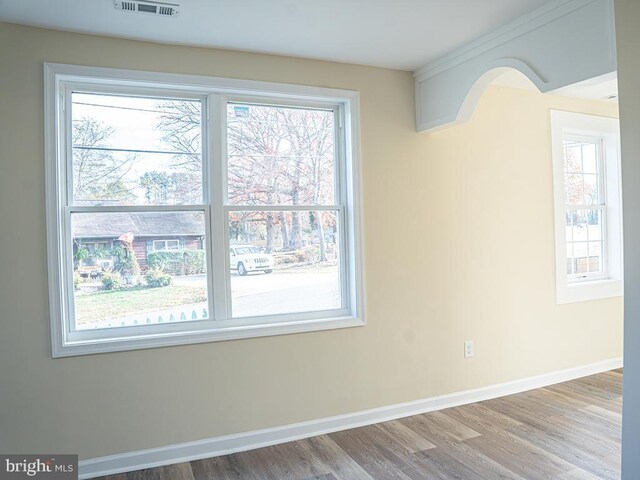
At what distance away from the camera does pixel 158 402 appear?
2.78 meters

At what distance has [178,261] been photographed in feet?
9.66

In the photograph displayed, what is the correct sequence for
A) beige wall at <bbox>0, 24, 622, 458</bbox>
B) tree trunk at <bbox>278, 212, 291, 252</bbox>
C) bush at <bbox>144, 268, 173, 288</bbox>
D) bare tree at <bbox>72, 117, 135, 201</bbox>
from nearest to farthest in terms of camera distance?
beige wall at <bbox>0, 24, 622, 458</bbox> → bare tree at <bbox>72, 117, 135, 201</bbox> → bush at <bbox>144, 268, 173, 288</bbox> → tree trunk at <bbox>278, 212, 291, 252</bbox>

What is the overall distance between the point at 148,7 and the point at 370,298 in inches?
88.5

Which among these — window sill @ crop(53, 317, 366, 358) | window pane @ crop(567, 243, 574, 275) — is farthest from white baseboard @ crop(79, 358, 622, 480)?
window pane @ crop(567, 243, 574, 275)

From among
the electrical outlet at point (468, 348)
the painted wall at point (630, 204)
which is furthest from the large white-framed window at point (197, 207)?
the painted wall at point (630, 204)

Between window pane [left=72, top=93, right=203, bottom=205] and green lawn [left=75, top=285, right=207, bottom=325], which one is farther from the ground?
window pane [left=72, top=93, right=203, bottom=205]

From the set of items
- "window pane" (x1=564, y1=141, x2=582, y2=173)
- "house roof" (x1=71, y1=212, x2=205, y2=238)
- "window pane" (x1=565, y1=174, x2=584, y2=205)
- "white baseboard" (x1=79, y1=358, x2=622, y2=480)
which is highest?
"window pane" (x1=564, y1=141, x2=582, y2=173)

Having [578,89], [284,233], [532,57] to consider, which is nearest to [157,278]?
[284,233]

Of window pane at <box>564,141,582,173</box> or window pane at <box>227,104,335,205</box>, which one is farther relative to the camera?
window pane at <box>564,141,582,173</box>

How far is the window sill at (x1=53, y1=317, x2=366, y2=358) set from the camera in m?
2.64

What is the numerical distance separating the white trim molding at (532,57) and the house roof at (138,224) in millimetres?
1832

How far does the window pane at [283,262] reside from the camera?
3.08 metres

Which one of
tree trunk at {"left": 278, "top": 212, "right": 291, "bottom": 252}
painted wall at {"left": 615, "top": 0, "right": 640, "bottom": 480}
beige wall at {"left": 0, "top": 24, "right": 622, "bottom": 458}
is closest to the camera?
painted wall at {"left": 615, "top": 0, "right": 640, "bottom": 480}

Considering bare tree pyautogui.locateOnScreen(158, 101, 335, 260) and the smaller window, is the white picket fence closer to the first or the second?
the smaller window
